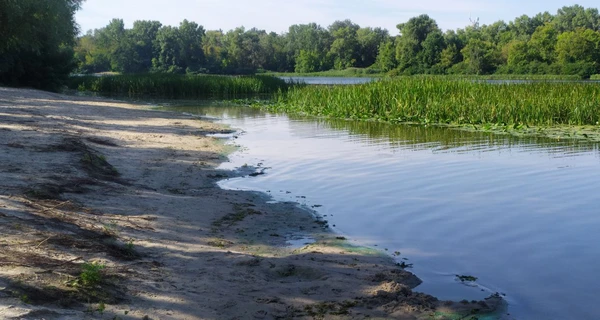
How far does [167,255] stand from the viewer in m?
6.49

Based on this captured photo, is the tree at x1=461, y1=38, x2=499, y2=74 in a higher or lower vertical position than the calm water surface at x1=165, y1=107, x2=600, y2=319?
higher

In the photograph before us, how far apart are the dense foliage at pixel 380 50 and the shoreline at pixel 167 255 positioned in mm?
70509

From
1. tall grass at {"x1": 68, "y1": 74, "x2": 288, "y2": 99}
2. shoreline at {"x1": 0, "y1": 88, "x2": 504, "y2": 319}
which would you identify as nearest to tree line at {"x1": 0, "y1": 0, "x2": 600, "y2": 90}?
tall grass at {"x1": 68, "y1": 74, "x2": 288, "y2": 99}

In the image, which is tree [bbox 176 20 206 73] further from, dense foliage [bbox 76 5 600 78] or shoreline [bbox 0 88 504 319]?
shoreline [bbox 0 88 504 319]

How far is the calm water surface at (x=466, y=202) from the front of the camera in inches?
253

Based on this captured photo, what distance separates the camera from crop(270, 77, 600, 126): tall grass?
2161 cm

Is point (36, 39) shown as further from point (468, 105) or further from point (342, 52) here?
point (342, 52)

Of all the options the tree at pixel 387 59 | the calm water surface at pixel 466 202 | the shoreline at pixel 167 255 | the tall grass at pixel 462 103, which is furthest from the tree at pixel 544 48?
the shoreline at pixel 167 255

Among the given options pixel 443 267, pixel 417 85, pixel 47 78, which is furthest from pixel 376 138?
pixel 47 78

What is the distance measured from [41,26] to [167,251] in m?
16.3

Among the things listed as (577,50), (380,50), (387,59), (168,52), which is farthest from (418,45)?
(168,52)

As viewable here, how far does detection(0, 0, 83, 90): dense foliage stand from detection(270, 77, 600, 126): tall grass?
36.8 ft

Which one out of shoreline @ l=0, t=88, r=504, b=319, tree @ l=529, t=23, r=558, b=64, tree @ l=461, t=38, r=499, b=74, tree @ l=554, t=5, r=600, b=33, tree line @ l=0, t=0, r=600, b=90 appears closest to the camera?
shoreline @ l=0, t=88, r=504, b=319

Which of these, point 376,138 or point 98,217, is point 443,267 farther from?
→ point 376,138
